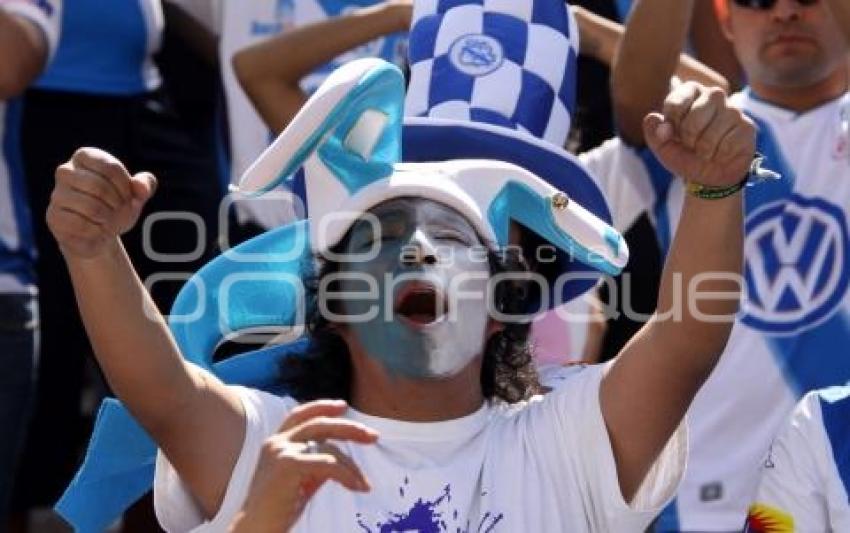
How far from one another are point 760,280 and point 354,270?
1356mm

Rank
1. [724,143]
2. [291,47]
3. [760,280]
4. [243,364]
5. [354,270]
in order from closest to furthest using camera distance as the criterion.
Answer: [724,143]
[354,270]
[243,364]
[760,280]
[291,47]

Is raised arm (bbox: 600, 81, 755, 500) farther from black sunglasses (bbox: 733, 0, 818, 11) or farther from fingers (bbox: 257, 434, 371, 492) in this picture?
black sunglasses (bbox: 733, 0, 818, 11)

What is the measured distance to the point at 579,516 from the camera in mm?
2980

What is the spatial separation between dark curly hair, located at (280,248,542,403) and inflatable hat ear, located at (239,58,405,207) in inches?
5.0

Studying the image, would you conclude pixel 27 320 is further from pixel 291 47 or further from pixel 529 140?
pixel 529 140

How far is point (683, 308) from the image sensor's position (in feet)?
9.48

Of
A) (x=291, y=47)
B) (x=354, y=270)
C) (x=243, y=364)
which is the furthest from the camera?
(x=291, y=47)

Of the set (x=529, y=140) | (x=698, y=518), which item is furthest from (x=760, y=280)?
(x=529, y=140)

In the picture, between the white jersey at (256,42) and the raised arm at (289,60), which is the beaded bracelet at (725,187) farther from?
the white jersey at (256,42)

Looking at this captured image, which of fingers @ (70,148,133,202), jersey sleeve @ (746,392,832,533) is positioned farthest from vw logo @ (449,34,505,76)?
fingers @ (70,148,133,202)

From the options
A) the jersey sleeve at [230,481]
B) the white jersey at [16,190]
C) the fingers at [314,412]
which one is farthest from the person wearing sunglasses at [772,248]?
the fingers at [314,412]

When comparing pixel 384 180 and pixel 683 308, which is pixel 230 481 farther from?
pixel 683 308

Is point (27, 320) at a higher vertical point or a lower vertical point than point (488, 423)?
lower

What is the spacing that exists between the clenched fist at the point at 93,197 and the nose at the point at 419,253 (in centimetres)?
36
